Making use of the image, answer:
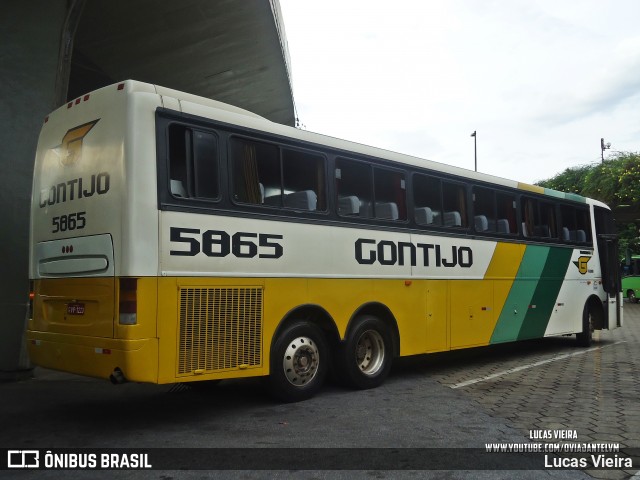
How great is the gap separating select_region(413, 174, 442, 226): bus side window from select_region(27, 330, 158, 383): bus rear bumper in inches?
179

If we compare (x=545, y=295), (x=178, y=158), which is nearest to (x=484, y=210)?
(x=545, y=295)

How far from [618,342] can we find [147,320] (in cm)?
1172

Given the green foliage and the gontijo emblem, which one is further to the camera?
the green foliage

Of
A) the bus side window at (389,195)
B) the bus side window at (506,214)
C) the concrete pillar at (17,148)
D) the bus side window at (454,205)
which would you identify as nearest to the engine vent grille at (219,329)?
the bus side window at (389,195)

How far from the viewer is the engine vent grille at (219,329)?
18.3 feet

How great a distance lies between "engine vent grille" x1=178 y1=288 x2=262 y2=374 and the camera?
557 centimetres

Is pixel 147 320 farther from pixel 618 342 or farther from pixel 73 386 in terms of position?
pixel 618 342

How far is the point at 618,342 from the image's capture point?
13320 millimetres

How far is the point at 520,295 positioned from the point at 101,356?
295 inches

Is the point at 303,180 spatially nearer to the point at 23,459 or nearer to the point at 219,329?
the point at 219,329

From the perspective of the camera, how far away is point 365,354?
7703 millimetres

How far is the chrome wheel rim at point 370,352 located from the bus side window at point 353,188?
5.25ft

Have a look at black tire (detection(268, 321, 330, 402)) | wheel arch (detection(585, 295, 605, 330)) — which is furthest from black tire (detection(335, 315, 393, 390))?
wheel arch (detection(585, 295, 605, 330))

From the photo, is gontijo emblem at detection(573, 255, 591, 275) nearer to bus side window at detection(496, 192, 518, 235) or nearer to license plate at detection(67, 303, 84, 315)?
bus side window at detection(496, 192, 518, 235)
